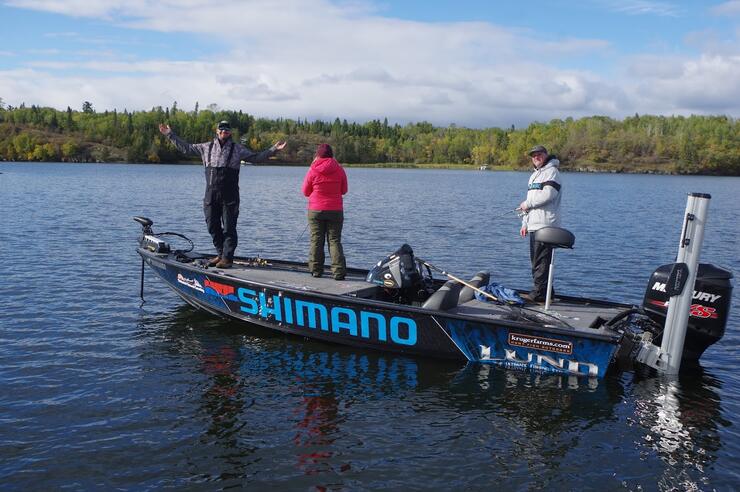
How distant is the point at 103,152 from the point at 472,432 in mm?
140149

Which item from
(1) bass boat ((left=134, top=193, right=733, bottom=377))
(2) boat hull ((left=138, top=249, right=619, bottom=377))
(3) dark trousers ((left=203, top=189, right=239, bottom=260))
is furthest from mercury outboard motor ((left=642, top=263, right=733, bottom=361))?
(3) dark trousers ((left=203, top=189, right=239, bottom=260))

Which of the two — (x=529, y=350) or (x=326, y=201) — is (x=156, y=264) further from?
(x=529, y=350)

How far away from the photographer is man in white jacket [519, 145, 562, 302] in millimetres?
9141

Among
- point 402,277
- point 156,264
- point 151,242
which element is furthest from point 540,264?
point 151,242

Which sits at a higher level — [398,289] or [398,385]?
[398,289]

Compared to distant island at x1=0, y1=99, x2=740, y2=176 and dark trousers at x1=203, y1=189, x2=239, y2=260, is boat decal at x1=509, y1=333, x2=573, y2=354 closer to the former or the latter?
dark trousers at x1=203, y1=189, x2=239, y2=260

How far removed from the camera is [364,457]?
20.2 ft

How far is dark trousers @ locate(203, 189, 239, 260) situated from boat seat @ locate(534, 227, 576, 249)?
15.4 feet

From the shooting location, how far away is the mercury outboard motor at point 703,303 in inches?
299

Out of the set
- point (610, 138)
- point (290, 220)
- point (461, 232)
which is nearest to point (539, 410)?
point (461, 232)

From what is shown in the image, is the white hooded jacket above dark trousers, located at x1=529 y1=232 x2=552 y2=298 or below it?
above

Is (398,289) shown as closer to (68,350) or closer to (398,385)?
(398,385)

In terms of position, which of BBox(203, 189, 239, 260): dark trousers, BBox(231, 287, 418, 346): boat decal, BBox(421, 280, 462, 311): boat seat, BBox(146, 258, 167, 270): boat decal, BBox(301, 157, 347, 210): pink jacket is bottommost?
BBox(231, 287, 418, 346): boat decal

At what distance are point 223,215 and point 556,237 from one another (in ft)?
16.7
